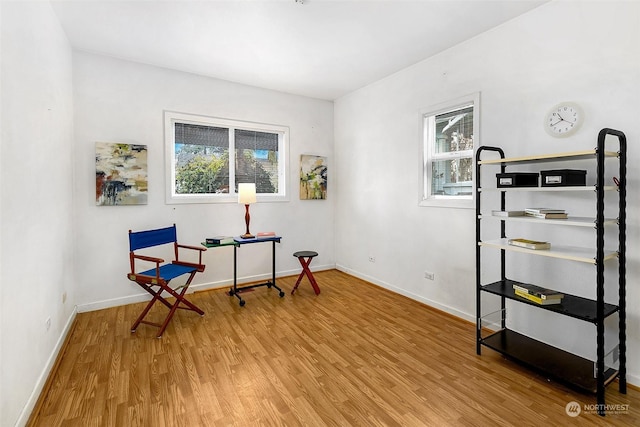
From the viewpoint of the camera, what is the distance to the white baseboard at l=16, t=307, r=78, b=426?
1.86 metres

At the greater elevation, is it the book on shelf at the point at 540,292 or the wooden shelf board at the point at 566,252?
the wooden shelf board at the point at 566,252

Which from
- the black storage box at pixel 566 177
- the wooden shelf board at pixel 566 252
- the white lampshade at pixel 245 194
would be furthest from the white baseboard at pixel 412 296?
the white lampshade at pixel 245 194

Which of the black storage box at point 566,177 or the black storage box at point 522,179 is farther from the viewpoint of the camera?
the black storage box at point 522,179

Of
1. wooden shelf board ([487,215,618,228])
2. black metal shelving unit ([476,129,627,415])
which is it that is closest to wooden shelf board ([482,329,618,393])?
black metal shelving unit ([476,129,627,415])

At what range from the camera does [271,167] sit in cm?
500

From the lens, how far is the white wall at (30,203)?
174cm

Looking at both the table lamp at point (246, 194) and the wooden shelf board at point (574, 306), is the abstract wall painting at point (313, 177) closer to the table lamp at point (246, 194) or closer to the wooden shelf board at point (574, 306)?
the table lamp at point (246, 194)

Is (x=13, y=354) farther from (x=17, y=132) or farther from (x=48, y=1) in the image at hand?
(x=48, y=1)

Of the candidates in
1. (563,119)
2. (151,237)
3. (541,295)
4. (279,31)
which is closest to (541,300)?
(541,295)

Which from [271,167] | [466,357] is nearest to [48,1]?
[271,167]

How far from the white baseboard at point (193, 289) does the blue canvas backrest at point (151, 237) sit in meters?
0.85

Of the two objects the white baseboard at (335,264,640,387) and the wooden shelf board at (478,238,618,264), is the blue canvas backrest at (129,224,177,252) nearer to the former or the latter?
the white baseboard at (335,264,640,387)

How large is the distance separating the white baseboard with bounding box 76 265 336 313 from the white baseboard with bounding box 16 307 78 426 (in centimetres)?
54

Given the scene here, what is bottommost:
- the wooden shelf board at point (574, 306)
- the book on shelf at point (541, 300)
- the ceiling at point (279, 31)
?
the wooden shelf board at point (574, 306)
